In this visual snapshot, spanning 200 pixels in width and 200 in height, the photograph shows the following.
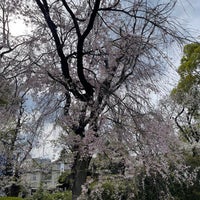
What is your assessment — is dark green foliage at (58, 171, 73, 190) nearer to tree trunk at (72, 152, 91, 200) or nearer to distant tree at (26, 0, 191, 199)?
tree trunk at (72, 152, 91, 200)

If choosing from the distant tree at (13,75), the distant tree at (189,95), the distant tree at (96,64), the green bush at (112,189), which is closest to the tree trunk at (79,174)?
the distant tree at (96,64)

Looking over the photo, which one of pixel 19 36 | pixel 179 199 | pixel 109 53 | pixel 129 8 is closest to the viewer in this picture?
pixel 129 8

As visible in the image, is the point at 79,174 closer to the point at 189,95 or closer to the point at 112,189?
the point at 112,189

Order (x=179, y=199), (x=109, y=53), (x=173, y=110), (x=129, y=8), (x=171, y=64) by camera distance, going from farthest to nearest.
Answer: (x=173, y=110), (x=179, y=199), (x=109, y=53), (x=129, y=8), (x=171, y=64)

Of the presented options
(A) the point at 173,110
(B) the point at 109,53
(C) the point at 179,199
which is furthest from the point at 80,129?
(A) the point at 173,110

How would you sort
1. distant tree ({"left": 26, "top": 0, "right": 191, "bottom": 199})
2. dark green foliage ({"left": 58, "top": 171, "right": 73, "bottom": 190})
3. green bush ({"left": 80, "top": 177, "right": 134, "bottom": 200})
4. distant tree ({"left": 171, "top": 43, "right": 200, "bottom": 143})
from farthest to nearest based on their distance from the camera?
distant tree ({"left": 171, "top": 43, "right": 200, "bottom": 143}) → dark green foliage ({"left": 58, "top": 171, "right": 73, "bottom": 190}) → green bush ({"left": 80, "top": 177, "right": 134, "bottom": 200}) → distant tree ({"left": 26, "top": 0, "right": 191, "bottom": 199})

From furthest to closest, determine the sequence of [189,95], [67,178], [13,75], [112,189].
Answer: [189,95] → [67,178] → [112,189] → [13,75]

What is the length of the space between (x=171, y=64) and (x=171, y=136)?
3.51 feet

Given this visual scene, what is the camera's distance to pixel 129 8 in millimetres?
4566

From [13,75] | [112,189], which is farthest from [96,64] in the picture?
[112,189]

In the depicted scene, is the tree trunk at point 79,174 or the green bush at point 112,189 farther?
the green bush at point 112,189

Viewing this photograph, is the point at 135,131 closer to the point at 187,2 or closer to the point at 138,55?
the point at 138,55

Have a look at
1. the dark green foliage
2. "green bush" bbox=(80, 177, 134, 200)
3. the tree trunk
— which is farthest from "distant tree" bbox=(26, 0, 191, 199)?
the dark green foliage

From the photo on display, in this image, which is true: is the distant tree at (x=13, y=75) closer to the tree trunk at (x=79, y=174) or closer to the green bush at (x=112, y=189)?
the tree trunk at (x=79, y=174)
